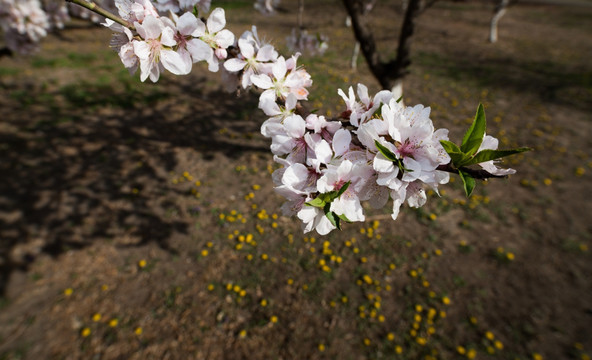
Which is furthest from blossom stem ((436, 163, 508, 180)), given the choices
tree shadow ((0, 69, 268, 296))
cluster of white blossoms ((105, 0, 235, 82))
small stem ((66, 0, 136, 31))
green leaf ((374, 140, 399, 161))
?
tree shadow ((0, 69, 268, 296))

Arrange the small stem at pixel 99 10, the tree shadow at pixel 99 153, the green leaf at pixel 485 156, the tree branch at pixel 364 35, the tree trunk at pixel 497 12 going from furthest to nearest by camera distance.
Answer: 1. the tree trunk at pixel 497 12
2. the tree shadow at pixel 99 153
3. the tree branch at pixel 364 35
4. the small stem at pixel 99 10
5. the green leaf at pixel 485 156

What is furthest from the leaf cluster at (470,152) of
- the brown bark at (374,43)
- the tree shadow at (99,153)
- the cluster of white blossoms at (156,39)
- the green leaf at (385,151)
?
the tree shadow at (99,153)

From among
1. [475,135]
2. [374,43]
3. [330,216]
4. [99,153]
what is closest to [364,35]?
[374,43]

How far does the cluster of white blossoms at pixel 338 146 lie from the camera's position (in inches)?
43.2

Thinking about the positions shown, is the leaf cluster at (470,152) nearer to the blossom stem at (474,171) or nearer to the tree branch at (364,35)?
the blossom stem at (474,171)

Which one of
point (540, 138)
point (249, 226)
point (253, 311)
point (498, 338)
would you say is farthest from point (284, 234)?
point (540, 138)

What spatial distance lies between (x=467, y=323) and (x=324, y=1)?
20225 millimetres

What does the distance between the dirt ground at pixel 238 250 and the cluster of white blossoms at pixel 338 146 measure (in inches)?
105

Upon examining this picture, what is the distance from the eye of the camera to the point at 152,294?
3.69 metres

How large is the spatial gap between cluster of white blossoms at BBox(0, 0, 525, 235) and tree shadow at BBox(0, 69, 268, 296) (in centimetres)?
333

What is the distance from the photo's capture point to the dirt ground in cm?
339

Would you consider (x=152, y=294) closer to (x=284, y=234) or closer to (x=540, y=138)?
(x=284, y=234)

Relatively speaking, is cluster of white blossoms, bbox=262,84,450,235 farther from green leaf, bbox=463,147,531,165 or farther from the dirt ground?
the dirt ground

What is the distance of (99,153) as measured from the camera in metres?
5.80
